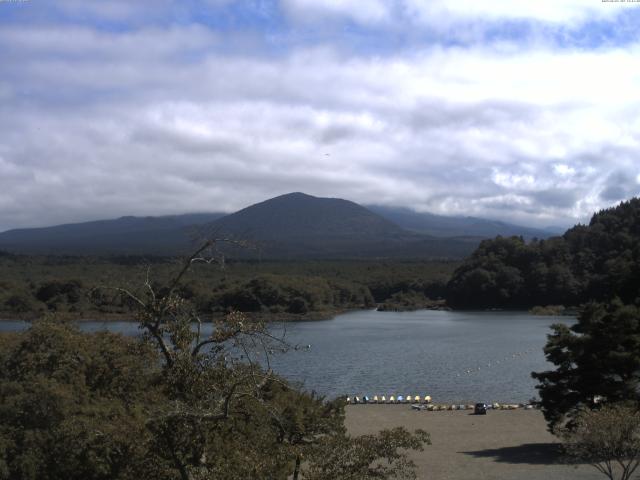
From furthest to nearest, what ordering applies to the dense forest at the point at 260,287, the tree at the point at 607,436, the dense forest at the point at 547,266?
the dense forest at the point at 547,266
the dense forest at the point at 260,287
the tree at the point at 607,436

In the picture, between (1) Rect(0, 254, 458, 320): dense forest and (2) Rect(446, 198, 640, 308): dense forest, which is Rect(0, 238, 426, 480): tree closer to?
(1) Rect(0, 254, 458, 320): dense forest

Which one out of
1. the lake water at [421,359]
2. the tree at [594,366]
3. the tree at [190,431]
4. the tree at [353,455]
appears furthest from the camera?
the lake water at [421,359]

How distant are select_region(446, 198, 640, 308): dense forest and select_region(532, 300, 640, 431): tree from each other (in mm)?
60104

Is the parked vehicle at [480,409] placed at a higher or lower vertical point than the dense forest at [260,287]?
lower

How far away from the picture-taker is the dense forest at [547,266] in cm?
7912

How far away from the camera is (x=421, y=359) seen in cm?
4106

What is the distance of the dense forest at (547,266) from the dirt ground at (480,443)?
179ft

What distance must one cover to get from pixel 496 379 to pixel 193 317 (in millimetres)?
29189

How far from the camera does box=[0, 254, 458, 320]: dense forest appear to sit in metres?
63.3

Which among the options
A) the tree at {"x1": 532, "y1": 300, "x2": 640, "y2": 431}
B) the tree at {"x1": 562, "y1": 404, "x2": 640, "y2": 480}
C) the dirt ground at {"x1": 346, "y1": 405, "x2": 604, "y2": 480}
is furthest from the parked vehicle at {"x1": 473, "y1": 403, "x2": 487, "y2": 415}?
the tree at {"x1": 562, "y1": 404, "x2": 640, "y2": 480}

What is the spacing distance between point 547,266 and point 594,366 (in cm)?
6814

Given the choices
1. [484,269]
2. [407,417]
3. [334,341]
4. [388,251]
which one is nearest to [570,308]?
[484,269]

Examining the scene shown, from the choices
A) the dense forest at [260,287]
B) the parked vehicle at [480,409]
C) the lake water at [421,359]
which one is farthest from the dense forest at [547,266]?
the parked vehicle at [480,409]

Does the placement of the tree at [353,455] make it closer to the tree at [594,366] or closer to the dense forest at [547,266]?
the tree at [594,366]
